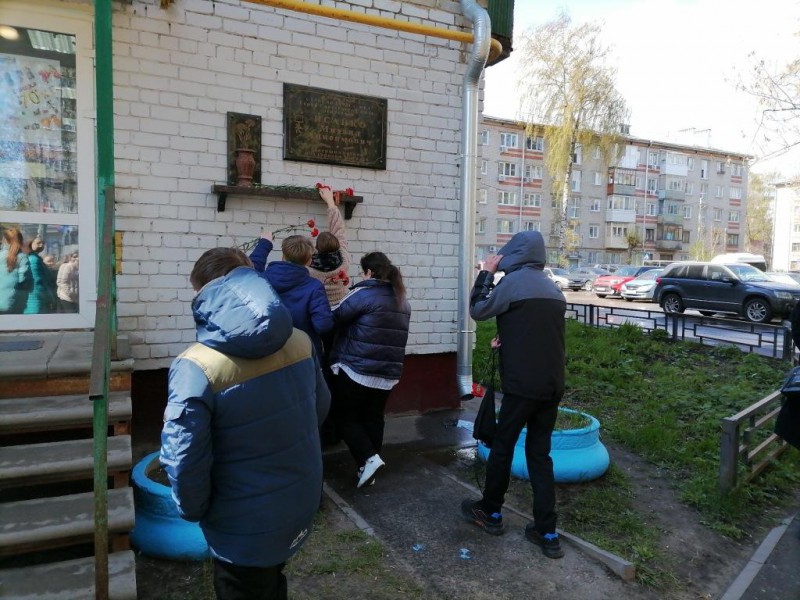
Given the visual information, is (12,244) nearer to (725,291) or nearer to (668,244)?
(725,291)

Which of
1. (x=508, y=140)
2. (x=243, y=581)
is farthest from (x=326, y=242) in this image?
(x=508, y=140)

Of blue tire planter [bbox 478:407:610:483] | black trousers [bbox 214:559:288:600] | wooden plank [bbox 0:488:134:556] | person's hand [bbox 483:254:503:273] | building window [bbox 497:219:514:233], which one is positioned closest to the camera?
black trousers [bbox 214:559:288:600]

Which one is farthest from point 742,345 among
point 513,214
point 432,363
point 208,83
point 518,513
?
point 513,214

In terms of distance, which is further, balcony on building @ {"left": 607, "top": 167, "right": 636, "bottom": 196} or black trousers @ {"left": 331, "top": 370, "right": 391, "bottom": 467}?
balcony on building @ {"left": 607, "top": 167, "right": 636, "bottom": 196}

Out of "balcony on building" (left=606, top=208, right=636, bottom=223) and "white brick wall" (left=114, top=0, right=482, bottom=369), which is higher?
"balcony on building" (left=606, top=208, right=636, bottom=223)

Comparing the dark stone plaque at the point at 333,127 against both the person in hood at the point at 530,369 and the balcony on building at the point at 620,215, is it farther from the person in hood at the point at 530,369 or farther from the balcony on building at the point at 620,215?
the balcony on building at the point at 620,215

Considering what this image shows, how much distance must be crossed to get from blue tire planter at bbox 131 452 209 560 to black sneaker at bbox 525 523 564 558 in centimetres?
180

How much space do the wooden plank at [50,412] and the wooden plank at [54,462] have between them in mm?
110

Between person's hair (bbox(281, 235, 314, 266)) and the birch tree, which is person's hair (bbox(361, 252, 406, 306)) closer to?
person's hair (bbox(281, 235, 314, 266))

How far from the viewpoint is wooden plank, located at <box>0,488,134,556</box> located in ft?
8.71

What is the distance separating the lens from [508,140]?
1767 inches

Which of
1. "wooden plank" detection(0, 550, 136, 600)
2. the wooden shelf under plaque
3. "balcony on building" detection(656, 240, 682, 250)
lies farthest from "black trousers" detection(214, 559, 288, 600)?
"balcony on building" detection(656, 240, 682, 250)

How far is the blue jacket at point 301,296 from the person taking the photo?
379cm

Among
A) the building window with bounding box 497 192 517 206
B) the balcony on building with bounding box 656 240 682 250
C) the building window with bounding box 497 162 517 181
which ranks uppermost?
the building window with bounding box 497 162 517 181
